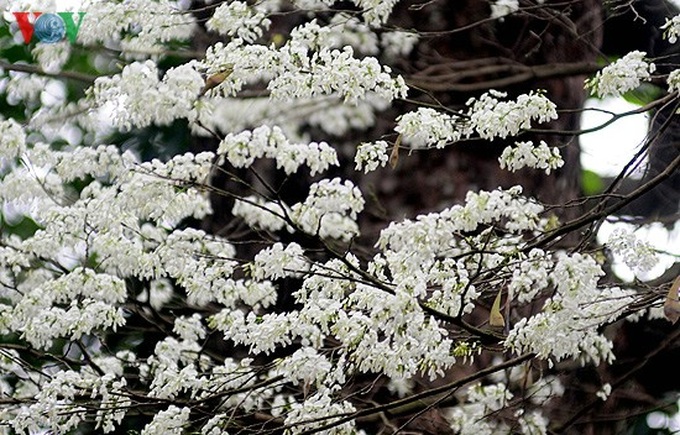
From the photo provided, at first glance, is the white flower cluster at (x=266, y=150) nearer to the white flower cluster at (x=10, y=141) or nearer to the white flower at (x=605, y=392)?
the white flower cluster at (x=10, y=141)

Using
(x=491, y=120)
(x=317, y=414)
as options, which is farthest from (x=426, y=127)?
(x=317, y=414)

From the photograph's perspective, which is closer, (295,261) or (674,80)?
(674,80)

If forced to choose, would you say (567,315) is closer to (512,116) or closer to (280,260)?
(512,116)

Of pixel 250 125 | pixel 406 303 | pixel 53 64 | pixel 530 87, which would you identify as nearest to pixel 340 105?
pixel 250 125

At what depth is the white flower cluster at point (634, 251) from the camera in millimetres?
3123

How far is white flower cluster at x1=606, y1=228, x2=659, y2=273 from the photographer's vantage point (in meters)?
3.12

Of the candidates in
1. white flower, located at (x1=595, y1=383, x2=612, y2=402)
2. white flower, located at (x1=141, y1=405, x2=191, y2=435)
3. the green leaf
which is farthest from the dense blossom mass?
the green leaf

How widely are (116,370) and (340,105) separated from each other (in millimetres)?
1599

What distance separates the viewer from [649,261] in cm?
312

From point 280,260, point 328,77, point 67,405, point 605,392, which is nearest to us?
point 328,77

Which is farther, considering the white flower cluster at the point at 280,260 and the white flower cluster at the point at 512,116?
the white flower cluster at the point at 280,260

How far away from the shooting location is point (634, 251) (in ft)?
10.3

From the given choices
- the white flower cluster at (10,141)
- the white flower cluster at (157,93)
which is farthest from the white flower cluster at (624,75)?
the white flower cluster at (10,141)

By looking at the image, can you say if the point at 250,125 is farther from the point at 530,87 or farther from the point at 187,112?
the point at 187,112
